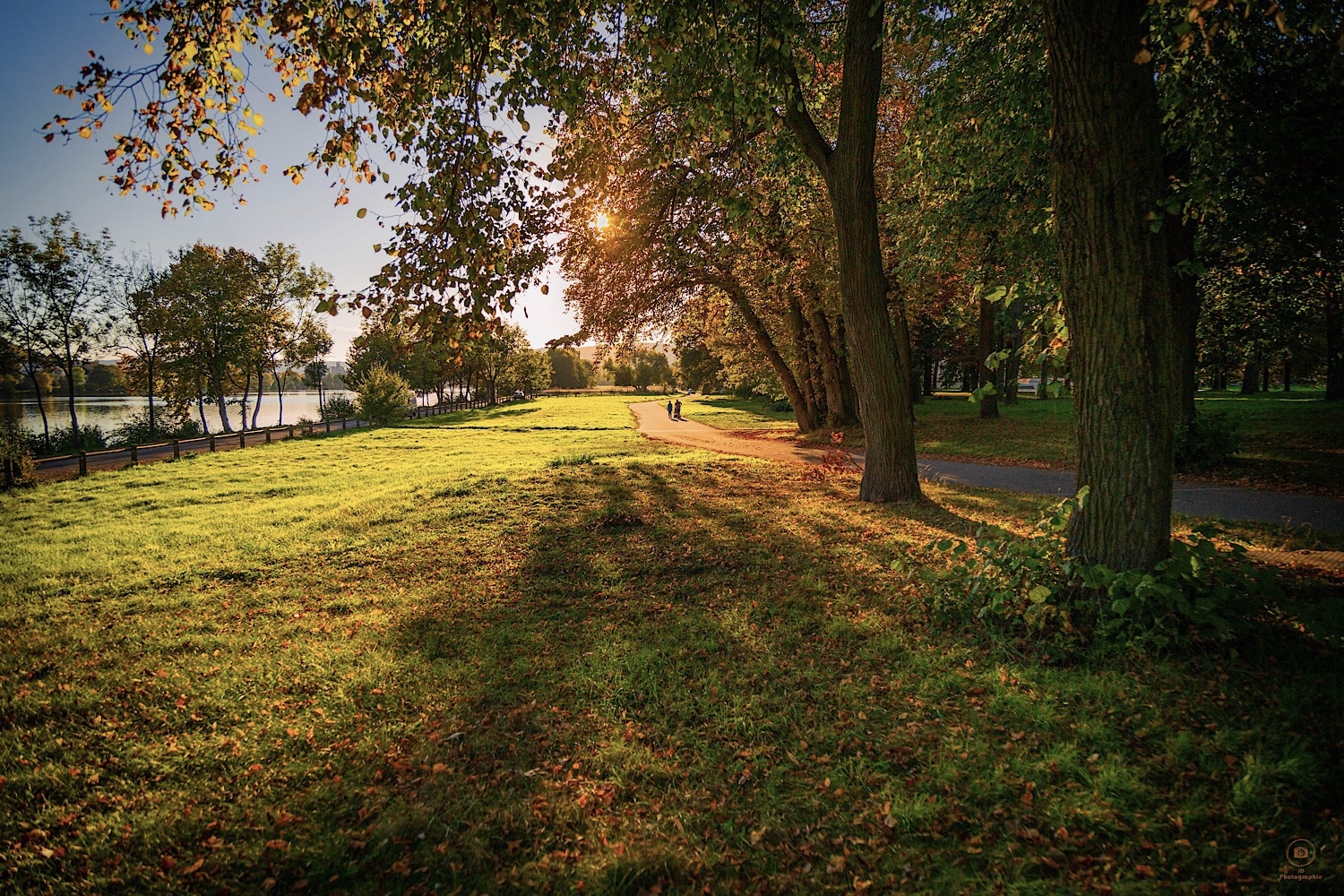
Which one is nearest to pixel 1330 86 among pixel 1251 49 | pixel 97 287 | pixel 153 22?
pixel 1251 49

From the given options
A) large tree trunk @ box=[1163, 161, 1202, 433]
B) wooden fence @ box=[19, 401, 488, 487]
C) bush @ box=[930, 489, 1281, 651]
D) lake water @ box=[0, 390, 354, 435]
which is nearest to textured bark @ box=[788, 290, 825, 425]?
large tree trunk @ box=[1163, 161, 1202, 433]

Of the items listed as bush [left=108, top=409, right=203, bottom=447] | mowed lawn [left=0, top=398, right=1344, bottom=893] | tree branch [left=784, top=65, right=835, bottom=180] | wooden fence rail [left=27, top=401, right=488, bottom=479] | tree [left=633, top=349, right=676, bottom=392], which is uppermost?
tree [left=633, top=349, right=676, bottom=392]

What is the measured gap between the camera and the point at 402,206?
12.6 feet

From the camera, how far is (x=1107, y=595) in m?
3.85

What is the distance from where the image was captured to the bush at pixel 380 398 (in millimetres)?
37125

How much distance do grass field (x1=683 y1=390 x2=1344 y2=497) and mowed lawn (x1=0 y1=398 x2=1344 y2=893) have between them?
10.7ft

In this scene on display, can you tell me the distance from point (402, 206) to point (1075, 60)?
4.72 meters

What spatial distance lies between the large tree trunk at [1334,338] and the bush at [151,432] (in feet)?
145

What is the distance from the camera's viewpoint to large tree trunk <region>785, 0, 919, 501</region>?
7.55m

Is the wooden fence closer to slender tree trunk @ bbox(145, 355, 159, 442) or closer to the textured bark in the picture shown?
slender tree trunk @ bbox(145, 355, 159, 442)

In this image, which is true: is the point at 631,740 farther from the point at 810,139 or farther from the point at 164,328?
the point at 164,328

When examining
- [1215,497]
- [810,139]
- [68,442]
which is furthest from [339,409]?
[1215,497]

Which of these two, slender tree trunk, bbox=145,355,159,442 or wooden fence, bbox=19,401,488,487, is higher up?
slender tree trunk, bbox=145,355,159,442

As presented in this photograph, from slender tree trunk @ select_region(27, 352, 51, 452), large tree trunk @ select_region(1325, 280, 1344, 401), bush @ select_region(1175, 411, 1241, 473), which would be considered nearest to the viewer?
bush @ select_region(1175, 411, 1241, 473)
